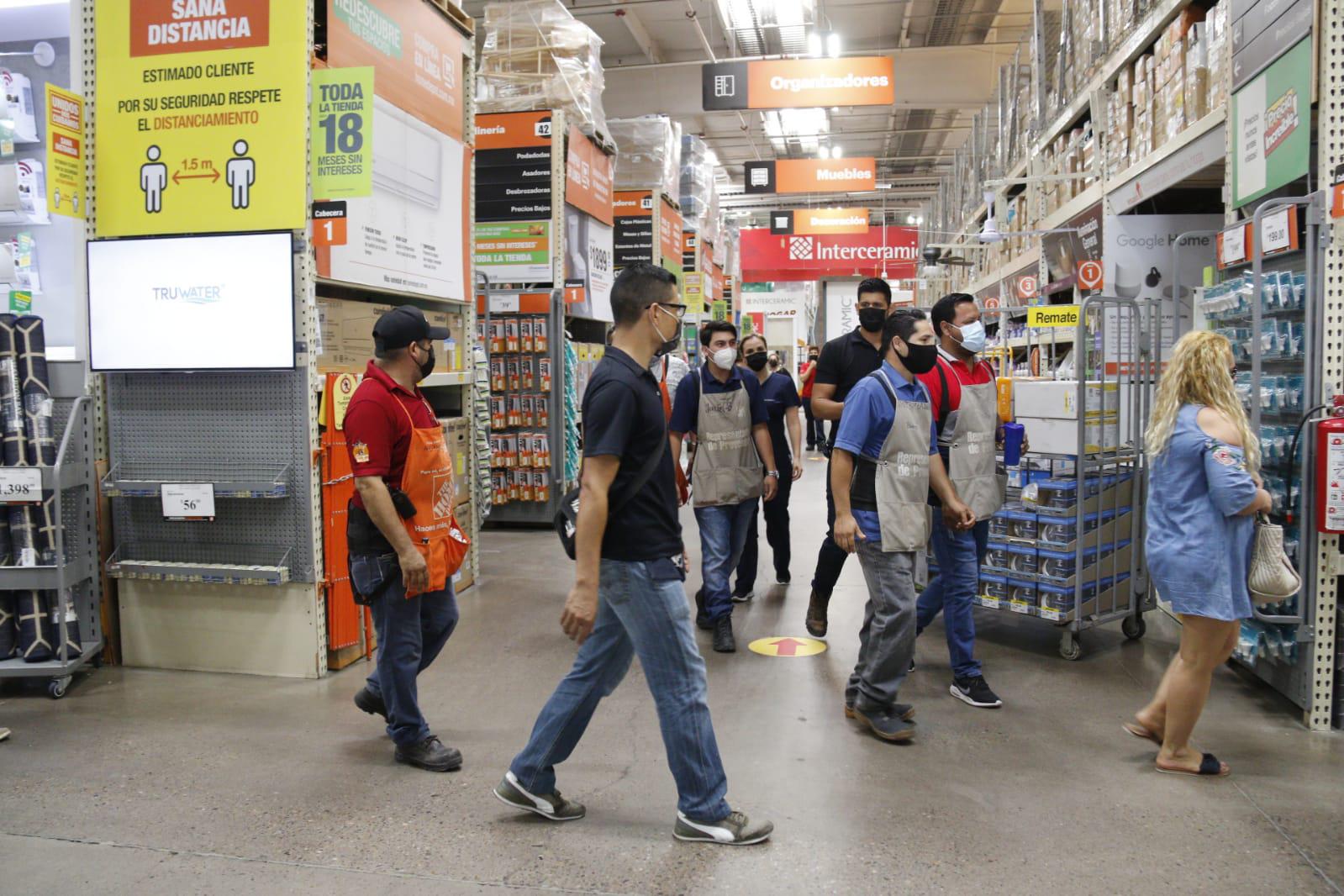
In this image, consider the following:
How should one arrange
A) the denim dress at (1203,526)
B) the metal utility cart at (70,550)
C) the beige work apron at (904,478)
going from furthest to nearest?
→ 1. the metal utility cart at (70,550)
2. the beige work apron at (904,478)
3. the denim dress at (1203,526)

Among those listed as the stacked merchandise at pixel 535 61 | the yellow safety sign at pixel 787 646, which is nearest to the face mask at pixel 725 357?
the yellow safety sign at pixel 787 646

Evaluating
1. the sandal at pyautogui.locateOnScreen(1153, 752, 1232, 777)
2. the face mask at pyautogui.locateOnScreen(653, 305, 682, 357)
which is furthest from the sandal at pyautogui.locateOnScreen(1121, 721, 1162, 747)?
the face mask at pyautogui.locateOnScreen(653, 305, 682, 357)

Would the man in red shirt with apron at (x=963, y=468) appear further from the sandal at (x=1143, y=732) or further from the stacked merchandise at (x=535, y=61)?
the stacked merchandise at (x=535, y=61)

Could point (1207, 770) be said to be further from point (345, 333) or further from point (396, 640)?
point (345, 333)

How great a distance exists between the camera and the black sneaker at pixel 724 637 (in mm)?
5305

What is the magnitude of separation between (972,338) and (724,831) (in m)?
2.60

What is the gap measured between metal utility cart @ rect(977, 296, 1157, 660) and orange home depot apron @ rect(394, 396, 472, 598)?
299 cm

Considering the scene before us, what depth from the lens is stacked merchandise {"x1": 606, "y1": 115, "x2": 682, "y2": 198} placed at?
38.8ft

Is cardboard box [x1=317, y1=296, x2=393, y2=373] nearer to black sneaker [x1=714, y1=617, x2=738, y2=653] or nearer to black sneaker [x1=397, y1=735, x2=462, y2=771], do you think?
black sneaker [x1=397, y1=735, x2=462, y2=771]

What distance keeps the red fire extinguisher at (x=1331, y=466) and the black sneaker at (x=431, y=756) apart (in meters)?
3.39

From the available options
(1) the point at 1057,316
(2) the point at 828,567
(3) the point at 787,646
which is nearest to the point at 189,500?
(3) the point at 787,646

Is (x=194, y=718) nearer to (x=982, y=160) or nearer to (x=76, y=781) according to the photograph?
(x=76, y=781)

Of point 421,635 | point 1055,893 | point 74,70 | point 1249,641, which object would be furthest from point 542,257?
point 1055,893

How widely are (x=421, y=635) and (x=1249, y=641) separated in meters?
3.44
